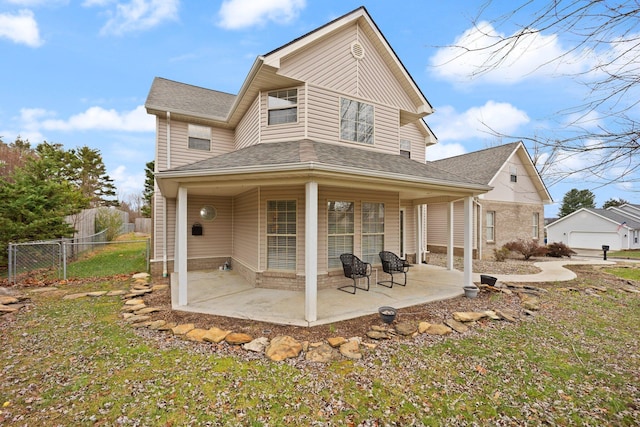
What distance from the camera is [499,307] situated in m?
5.96

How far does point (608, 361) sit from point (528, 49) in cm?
447

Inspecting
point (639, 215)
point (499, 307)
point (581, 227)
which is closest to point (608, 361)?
point (499, 307)

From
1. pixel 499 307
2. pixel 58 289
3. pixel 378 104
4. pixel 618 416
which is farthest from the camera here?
pixel 378 104

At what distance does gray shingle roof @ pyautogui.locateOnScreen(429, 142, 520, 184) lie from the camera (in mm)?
14531

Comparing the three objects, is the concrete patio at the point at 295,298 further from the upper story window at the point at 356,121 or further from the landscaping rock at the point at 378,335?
the upper story window at the point at 356,121

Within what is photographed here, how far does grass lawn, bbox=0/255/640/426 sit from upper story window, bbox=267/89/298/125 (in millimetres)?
5981

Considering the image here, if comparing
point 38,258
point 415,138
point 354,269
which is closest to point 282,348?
point 354,269

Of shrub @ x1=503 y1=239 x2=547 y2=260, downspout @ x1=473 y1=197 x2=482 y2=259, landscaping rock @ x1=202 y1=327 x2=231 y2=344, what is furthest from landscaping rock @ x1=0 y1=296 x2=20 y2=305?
shrub @ x1=503 y1=239 x2=547 y2=260

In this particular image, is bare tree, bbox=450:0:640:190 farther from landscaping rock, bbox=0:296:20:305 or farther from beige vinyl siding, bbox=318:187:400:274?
landscaping rock, bbox=0:296:20:305

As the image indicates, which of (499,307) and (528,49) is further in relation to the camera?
(499,307)

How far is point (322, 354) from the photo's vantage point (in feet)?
12.3

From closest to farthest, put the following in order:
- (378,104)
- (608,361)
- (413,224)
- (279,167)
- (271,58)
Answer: (608,361), (279,167), (271,58), (378,104), (413,224)

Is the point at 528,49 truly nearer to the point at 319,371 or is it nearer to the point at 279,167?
the point at 279,167

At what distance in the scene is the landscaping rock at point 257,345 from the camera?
3893 mm
